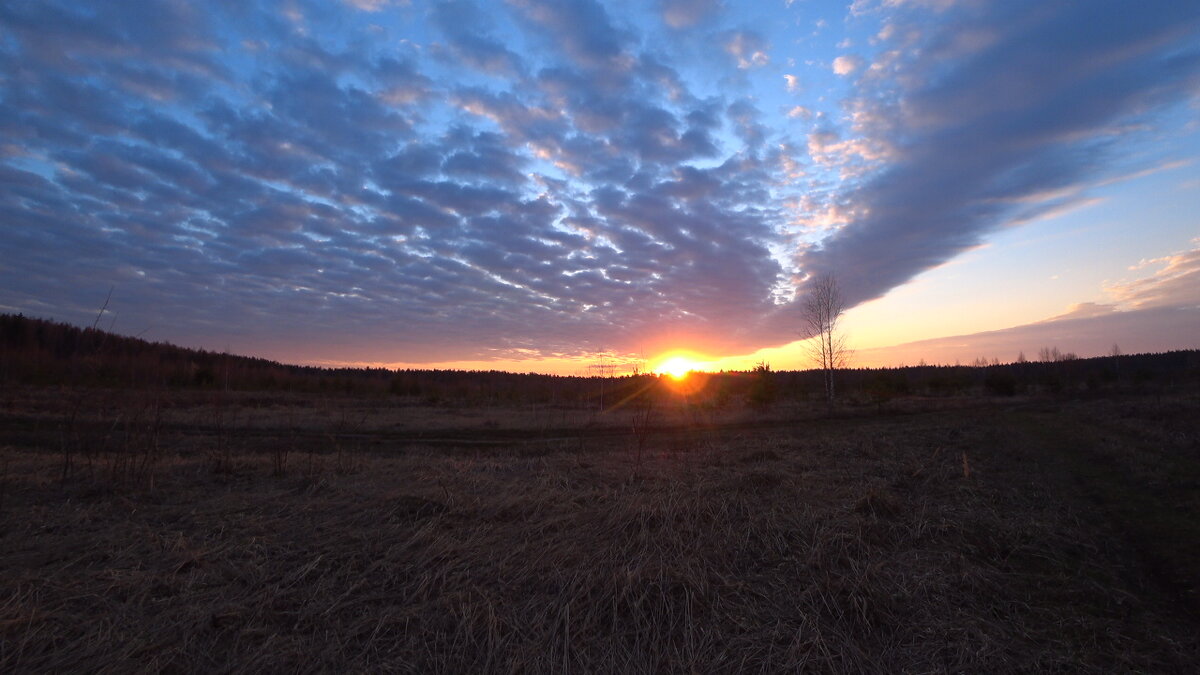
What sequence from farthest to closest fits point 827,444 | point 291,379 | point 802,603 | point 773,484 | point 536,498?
point 291,379 → point 827,444 → point 773,484 → point 536,498 → point 802,603

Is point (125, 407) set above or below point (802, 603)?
above

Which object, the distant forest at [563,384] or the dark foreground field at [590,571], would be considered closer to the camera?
the dark foreground field at [590,571]

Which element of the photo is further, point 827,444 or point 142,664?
point 827,444

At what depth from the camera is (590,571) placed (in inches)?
165

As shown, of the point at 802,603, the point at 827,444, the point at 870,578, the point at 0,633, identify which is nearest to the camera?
the point at 0,633

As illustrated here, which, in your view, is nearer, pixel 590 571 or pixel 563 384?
pixel 590 571

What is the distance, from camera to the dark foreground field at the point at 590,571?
131 inches

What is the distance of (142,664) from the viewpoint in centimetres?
312

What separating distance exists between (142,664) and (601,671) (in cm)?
260

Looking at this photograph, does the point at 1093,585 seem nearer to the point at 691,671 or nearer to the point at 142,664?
the point at 691,671

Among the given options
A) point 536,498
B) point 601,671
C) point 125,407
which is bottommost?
point 601,671

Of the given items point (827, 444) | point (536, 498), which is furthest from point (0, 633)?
point (827, 444)

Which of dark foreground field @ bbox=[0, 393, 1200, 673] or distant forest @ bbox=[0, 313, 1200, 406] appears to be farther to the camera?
distant forest @ bbox=[0, 313, 1200, 406]

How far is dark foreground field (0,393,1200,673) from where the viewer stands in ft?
10.9
